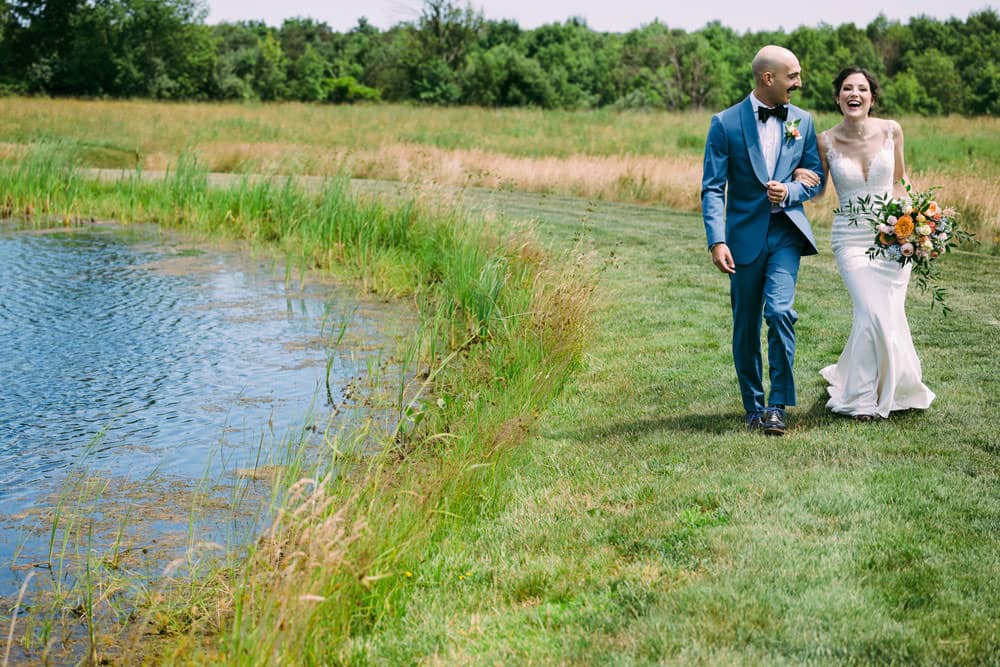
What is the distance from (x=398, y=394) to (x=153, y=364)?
7.49 feet

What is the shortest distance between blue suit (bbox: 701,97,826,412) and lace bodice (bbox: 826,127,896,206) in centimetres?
41

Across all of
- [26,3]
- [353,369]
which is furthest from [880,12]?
[353,369]

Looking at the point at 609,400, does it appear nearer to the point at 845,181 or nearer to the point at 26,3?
the point at 845,181

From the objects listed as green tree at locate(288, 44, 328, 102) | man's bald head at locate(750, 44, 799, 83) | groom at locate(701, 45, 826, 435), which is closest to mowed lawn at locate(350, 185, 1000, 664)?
groom at locate(701, 45, 826, 435)

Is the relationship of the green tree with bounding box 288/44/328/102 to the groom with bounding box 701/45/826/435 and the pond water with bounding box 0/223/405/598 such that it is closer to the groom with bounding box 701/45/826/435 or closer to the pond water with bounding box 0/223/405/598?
the pond water with bounding box 0/223/405/598

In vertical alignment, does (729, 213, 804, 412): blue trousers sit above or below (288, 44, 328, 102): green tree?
below

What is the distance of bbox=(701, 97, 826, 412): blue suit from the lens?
5590 mm

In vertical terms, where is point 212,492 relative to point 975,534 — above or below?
below

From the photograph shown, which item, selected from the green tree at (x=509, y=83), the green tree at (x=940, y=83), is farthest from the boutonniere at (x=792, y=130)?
the green tree at (x=940, y=83)

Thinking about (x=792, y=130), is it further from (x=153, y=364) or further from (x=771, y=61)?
(x=153, y=364)

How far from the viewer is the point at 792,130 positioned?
18.2ft

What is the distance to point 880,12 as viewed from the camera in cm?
9700

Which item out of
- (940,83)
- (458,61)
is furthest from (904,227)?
(940,83)

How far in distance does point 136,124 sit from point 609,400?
26830mm
